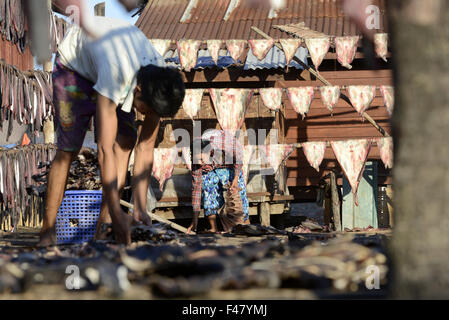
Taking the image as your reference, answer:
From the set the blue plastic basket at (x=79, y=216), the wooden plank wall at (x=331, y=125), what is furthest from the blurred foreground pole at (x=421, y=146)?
the wooden plank wall at (x=331, y=125)

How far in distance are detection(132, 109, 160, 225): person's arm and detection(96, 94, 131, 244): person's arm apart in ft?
2.45

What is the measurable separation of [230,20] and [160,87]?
470 inches

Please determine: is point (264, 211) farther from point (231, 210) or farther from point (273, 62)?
point (273, 62)

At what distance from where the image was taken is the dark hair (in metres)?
4.42

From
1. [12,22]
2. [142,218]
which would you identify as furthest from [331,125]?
[142,218]

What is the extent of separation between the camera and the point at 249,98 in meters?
10.2

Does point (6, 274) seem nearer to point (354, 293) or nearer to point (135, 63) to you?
point (354, 293)

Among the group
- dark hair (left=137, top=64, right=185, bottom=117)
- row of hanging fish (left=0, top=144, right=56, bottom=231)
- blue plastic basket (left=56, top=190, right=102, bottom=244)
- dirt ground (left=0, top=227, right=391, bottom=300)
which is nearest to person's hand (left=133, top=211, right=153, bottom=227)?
dark hair (left=137, top=64, right=185, bottom=117)

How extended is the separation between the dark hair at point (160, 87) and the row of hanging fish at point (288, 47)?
5.98 m

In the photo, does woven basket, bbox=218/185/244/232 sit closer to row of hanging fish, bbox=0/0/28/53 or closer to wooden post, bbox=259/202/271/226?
wooden post, bbox=259/202/271/226

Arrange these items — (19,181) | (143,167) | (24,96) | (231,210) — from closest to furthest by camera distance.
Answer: (143,167) → (231,210) → (19,181) → (24,96)

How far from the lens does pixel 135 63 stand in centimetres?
451

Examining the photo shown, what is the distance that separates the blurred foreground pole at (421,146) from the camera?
77.6 inches
